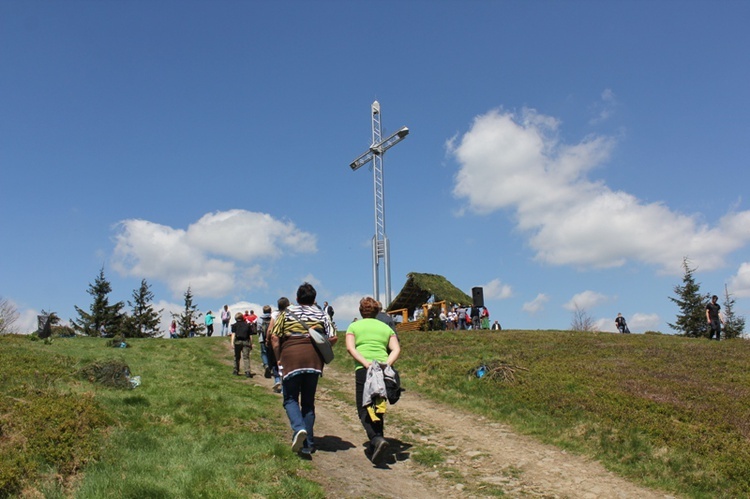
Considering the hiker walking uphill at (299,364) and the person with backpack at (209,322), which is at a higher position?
the person with backpack at (209,322)

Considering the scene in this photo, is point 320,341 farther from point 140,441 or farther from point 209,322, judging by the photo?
point 209,322

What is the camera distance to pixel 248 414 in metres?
9.09

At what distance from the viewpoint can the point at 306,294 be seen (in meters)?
7.29

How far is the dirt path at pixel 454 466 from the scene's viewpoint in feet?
20.9

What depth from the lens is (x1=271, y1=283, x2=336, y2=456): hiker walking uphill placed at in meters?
6.75

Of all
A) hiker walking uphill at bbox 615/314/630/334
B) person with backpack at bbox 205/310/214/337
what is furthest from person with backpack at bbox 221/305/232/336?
hiker walking uphill at bbox 615/314/630/334

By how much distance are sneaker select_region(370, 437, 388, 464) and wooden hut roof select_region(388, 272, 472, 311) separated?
2991 cm

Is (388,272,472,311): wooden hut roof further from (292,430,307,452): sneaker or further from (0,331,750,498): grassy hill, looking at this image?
(292,430,307,452): sneaker

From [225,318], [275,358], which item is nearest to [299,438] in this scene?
[275,358]

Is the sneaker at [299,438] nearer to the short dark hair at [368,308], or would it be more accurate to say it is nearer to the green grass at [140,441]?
the green grass at [140,441]

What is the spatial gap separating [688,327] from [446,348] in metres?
34.9

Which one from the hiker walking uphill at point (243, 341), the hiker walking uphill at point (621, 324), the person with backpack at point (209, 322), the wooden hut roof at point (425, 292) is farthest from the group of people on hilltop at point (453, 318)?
the hiker walking uphill at point (243, 341)

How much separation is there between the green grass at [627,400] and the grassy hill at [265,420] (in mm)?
32

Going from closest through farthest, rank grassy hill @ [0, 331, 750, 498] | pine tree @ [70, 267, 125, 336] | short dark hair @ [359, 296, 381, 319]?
grassy hill @ [0, 331, 750, 498]
short dark hair @ [359, 296, 381, 319]
pine tree @ [70, 267, 125, 336]
